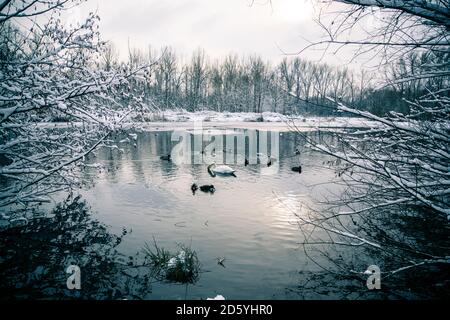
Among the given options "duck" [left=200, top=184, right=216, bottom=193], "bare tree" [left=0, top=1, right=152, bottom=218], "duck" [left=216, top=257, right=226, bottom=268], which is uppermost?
"bare tree" [left=0, top=1, right=152, bottom=218]

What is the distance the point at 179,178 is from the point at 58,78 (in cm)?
1021

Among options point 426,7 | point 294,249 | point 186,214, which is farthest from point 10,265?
point 426,7

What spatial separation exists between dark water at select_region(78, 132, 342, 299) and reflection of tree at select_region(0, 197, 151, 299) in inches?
19.6

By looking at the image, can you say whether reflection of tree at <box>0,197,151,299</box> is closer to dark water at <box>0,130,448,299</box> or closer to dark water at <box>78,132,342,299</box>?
dark water at <box>0,130,448,299</box>

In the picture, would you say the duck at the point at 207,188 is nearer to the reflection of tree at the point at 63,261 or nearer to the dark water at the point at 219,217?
the dark water at the point at 219,217

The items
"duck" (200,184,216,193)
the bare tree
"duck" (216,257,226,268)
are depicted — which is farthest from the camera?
"duck" (200,184,216,193)

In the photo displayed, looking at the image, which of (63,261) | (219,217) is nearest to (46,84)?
(63,261)

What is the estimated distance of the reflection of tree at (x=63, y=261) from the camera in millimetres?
6531

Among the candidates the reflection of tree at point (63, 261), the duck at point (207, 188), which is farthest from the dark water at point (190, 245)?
the duck at point (207, 188)

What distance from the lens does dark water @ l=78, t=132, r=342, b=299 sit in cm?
Answer: 705

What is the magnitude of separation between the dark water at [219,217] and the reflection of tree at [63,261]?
19.6 inches

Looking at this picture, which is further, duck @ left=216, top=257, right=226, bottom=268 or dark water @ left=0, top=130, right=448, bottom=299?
duck @ left=216, top=257, right=226, bottom=268

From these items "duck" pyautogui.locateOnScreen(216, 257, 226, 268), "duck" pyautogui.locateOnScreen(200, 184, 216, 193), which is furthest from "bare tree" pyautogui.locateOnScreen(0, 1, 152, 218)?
"duck" pyautogui.locateOnScreen(200, 184, 216, 193)
